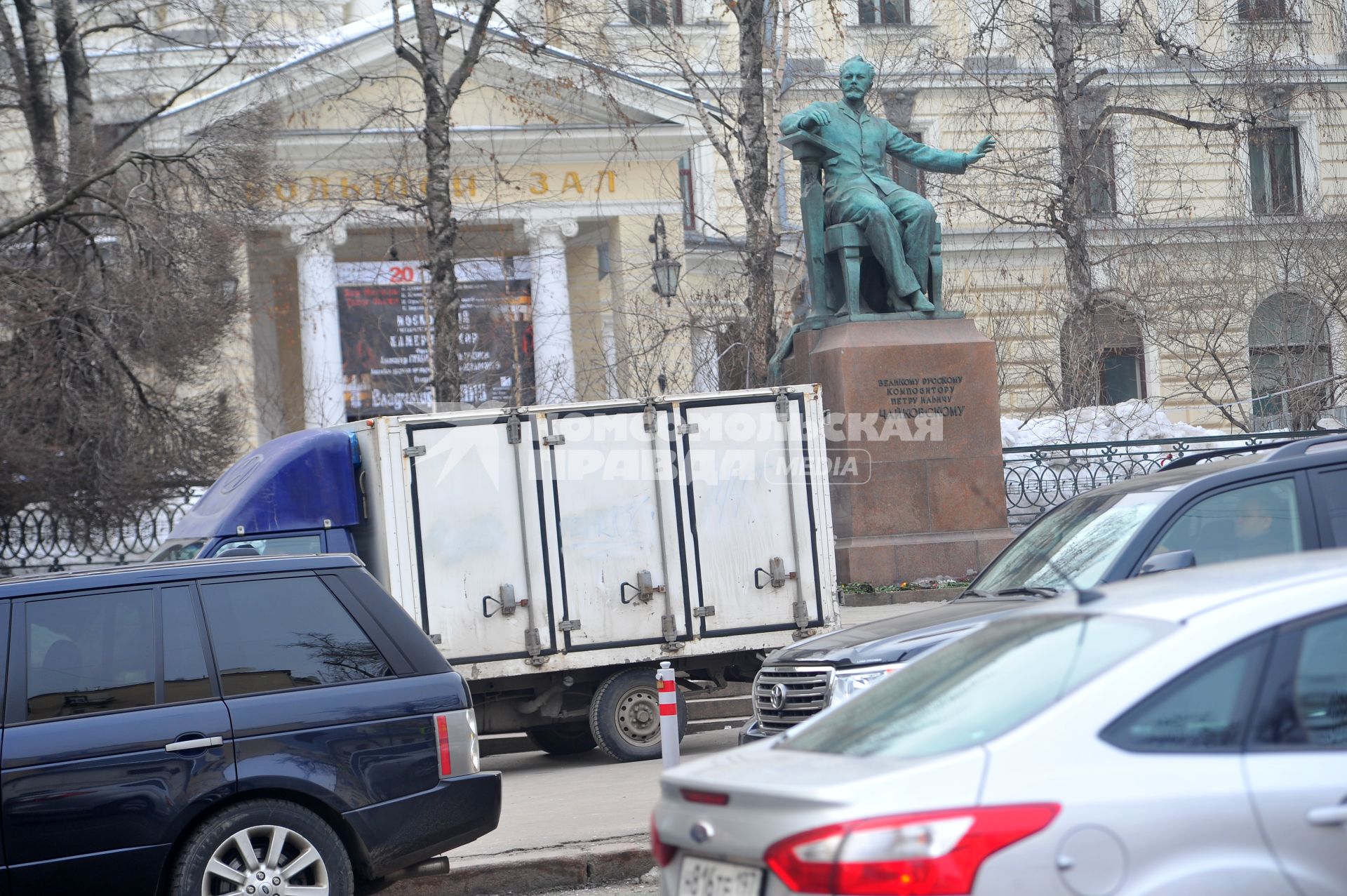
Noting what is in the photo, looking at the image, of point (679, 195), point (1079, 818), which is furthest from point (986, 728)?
point (679, 195)

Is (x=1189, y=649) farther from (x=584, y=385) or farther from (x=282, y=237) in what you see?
(x=282, y=237)

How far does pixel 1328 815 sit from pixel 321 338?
31.4 metres

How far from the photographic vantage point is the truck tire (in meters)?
11.2

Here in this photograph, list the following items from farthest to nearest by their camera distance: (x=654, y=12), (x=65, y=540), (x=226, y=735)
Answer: (x=654, y=12)
(x=65, y=540)
(x=226, y=735)

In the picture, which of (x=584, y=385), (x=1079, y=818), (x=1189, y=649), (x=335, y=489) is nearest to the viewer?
(x=1079, y=818)

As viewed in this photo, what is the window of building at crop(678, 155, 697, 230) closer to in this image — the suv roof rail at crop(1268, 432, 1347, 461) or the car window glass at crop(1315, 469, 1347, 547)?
the suv roof rail at crop(1268, 432, 1347, 461)

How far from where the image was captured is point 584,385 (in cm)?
3002

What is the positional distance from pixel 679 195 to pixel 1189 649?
Answer: 30420mm

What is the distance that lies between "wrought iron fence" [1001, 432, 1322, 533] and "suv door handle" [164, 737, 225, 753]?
1534 cm

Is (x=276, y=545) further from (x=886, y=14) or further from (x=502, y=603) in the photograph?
(x=886, y=14)

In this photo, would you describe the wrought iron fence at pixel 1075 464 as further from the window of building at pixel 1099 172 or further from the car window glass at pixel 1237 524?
the car window glass at pixel 1237 524

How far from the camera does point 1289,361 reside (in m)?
27.3

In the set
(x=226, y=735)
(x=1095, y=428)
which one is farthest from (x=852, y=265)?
(x=226, y=735)

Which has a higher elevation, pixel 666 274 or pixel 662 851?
pixel 666 274
